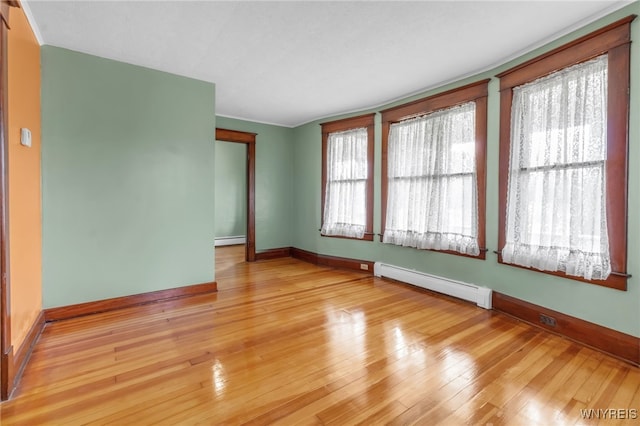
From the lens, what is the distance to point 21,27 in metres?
2.29

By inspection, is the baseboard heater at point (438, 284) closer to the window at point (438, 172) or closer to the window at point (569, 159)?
the window at point (438, 172)

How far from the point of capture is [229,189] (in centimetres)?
808

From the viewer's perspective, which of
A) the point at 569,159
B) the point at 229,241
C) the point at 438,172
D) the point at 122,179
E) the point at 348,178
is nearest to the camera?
the point at 569,159

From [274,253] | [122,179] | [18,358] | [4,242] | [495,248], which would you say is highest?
[122,179]

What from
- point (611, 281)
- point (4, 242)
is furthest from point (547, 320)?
point (4, 242)

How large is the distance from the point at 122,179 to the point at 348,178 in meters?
3.25

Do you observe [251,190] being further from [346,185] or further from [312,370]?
[312,370]

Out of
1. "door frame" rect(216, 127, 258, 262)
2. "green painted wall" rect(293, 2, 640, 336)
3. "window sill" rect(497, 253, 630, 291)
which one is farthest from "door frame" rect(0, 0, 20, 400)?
"window sill" rect(497, 253, 630, 291)

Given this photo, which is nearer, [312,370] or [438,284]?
[312,370]

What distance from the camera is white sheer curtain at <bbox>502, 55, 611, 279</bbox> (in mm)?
2441

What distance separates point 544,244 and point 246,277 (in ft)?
12.5

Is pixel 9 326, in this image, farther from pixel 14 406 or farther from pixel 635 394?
pixel 635 394

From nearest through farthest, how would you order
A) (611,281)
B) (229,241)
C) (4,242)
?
(4,242)
(611,281)
(229,241)

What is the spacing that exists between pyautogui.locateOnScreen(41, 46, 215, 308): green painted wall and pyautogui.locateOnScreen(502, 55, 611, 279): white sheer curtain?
3502 mm
